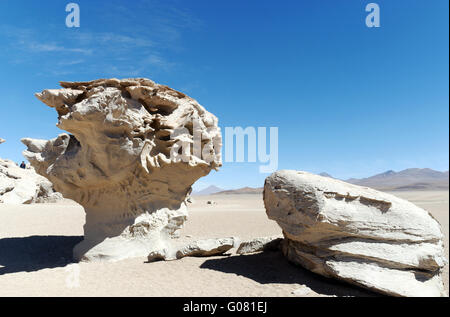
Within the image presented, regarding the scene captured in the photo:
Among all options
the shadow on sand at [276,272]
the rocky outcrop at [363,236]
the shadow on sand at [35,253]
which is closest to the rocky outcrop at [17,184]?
the shadow on sand at [35,253]

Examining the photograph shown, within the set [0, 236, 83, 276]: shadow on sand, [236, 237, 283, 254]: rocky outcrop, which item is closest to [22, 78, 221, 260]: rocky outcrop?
[0, 236, 83, 276]: shadow on sand

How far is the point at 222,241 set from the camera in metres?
8.06

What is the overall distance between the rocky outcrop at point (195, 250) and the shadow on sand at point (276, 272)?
325mm

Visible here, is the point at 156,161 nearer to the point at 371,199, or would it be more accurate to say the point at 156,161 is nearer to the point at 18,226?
the point at 371,199

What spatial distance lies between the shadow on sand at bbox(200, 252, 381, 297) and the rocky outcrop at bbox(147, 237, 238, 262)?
325 mm

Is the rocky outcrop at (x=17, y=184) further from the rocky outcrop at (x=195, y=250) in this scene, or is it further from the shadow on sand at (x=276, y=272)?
the shadow on sand at (x=276, y=272)

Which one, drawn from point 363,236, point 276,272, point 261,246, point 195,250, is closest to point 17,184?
point 195,250

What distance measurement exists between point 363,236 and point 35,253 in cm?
894

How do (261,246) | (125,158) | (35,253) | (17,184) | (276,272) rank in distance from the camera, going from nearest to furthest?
(276,272)
(261,246)
(125,158)
(35,253)
(17,184)

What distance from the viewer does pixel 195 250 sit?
26.0ft

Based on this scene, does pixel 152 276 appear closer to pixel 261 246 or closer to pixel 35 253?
pixel 261 246

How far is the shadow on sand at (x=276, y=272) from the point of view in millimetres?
5840
